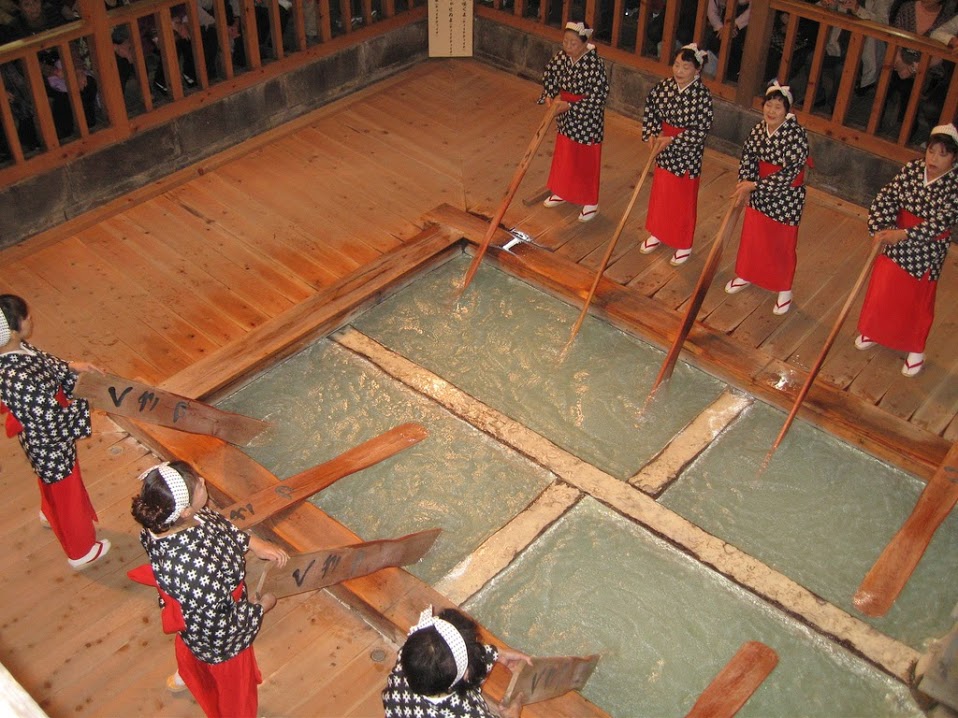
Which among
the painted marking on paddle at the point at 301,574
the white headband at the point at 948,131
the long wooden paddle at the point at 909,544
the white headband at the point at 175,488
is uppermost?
the white headband at the point at 948,131

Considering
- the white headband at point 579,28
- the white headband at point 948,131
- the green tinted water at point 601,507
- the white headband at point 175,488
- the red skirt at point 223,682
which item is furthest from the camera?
the white headband at point 579,28

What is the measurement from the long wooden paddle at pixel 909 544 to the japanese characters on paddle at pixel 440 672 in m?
1.94

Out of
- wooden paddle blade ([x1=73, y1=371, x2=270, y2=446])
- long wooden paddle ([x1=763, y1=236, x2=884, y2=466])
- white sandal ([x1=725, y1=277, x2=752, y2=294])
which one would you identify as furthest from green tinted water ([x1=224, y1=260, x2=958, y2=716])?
white sandal ([x1=725, y1=277, x2=752, y2=294])

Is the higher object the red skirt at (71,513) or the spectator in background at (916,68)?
the spectator in background at (916,68)

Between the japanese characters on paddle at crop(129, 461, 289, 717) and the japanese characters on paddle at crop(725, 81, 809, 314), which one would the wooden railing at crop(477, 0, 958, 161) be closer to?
the japanese characters on paddle at crop(725, 81, 809, 314)

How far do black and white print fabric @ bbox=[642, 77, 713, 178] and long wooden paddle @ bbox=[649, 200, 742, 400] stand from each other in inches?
20.5

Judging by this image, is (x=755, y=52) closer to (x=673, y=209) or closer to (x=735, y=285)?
(x=673, y=209)

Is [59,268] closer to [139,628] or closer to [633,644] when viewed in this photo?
[139,628]

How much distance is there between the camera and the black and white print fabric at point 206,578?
290 cm

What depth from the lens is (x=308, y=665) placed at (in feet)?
12.0

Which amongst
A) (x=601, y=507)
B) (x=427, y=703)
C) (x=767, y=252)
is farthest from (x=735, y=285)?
(x=427, y=703)

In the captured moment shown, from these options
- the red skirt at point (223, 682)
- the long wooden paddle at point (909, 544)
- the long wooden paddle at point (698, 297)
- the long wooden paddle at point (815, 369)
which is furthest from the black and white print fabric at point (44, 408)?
the long wooden paddle at point (909, 544)

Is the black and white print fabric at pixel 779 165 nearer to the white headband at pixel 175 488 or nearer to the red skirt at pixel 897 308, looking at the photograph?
the red skirt at pixel 897 308

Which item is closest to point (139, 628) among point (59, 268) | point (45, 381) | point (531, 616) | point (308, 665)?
point (308, 665)
